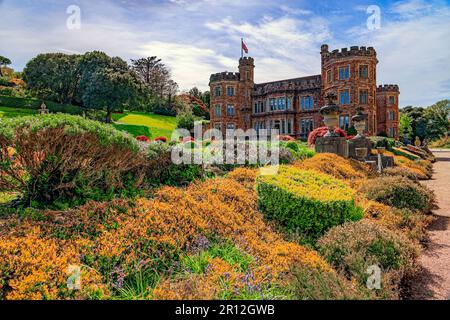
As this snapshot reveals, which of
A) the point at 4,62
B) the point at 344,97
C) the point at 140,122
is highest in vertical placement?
the point at 4,62

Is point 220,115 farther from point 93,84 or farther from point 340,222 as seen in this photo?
point 340,222

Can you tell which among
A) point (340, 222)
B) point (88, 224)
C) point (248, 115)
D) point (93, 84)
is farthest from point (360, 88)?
point (88, 224)

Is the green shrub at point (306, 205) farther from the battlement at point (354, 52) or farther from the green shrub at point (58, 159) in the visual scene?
the battlement at point (354, 52)

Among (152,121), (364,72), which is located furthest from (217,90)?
(364,72)

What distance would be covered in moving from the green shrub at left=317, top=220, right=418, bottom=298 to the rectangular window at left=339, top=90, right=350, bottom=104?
37.4m

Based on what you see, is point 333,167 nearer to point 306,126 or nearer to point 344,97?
point 344,97

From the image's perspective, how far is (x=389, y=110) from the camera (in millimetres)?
45469

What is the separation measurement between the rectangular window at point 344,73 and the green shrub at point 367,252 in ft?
123

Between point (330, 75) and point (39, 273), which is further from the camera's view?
point (330, 75)

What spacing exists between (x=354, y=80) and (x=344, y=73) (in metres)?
1.44

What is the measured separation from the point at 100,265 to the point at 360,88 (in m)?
40.6

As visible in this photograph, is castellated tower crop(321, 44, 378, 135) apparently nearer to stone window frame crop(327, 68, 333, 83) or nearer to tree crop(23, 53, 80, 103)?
stone window frame crop(327, 68, 333, 83)

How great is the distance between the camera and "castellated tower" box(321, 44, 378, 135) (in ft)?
128

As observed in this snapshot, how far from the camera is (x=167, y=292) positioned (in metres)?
3.31
